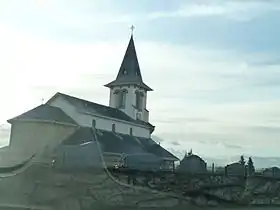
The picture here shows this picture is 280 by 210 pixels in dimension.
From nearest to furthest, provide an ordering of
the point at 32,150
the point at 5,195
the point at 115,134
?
1. the point at 5,195
2. the point at 32,150
3. the point at 115,134

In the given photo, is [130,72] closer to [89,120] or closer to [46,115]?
[89,120]

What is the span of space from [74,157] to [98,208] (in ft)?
5.55

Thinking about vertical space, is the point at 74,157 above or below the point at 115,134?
below

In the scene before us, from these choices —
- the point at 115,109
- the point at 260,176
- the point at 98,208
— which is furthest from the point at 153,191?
the point at 115,109

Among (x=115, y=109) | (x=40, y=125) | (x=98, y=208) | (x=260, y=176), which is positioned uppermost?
(x=115, y=109)

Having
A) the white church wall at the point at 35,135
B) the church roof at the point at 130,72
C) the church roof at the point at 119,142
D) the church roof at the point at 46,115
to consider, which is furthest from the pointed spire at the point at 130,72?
the white church wall at the point at 35,135

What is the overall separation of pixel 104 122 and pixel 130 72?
10.8 metres

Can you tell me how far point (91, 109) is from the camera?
2019 inches

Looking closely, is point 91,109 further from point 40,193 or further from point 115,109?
point 40,193

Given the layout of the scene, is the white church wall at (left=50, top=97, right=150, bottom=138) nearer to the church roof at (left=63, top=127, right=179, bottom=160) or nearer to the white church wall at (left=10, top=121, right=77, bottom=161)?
the church roof at (left=63, top=127, right=179, bottom=160)

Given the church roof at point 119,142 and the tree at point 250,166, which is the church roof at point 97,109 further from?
the tree at point 250,166

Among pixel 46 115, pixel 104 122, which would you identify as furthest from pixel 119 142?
pixel 46 115

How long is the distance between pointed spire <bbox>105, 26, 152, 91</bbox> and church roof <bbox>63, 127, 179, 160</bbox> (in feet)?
24.7

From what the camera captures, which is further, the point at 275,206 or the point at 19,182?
the point at 275,206
